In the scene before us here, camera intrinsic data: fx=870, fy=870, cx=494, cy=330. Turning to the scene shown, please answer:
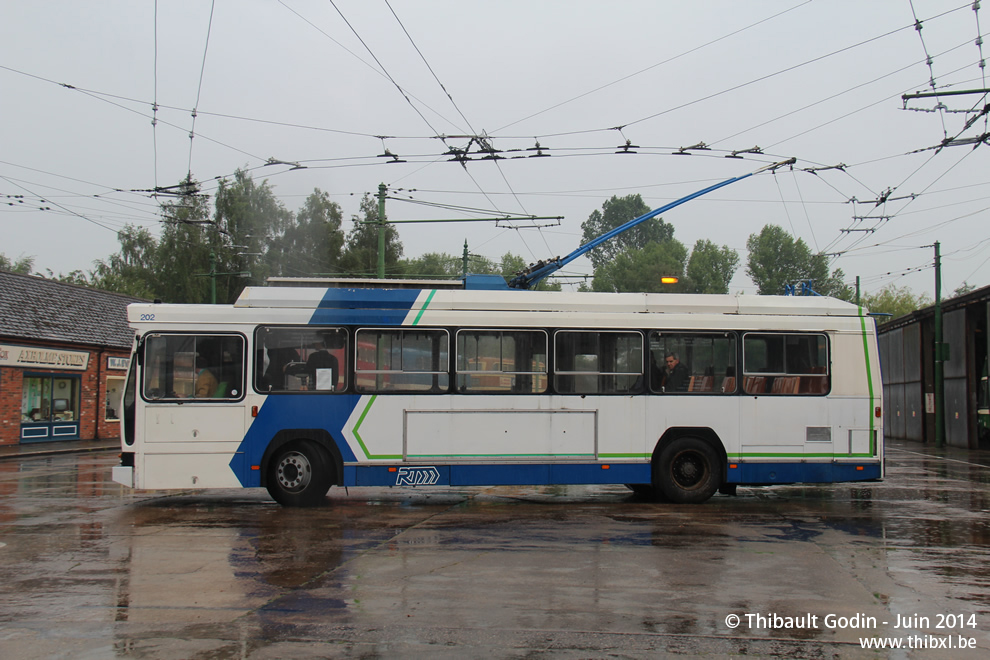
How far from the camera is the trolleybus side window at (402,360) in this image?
12.7 m

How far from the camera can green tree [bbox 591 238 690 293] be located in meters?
86.6

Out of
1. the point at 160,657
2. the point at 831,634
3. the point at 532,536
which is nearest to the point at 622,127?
the point at 532,536

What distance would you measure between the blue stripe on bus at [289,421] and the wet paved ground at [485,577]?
69cm

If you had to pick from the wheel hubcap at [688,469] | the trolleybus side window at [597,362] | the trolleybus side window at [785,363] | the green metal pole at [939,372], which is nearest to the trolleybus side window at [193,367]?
the trolleybus side window at [597,362]

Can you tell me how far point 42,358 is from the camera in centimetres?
3105

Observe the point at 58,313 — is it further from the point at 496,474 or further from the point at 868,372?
the point at 868,372

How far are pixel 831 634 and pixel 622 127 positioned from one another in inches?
502

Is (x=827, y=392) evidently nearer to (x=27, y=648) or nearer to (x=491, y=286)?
(x=491, y=286)

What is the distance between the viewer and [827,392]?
13242mm

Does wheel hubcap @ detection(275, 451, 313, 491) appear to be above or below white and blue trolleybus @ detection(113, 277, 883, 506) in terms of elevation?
below

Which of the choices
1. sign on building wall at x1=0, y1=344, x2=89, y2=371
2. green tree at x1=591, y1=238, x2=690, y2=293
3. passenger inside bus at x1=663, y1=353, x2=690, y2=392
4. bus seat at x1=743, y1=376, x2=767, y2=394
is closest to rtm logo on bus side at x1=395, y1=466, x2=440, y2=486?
passenger inside bus at x1=663, y1=353, x2=690, y2=392

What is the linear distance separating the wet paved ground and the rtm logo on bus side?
48cm

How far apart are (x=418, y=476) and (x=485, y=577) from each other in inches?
191

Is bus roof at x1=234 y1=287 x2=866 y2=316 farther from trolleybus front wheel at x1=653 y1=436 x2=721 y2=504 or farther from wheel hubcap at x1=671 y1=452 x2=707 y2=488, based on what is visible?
wheel hubcap at x1=671 y1=452 x2=707 y2=488
